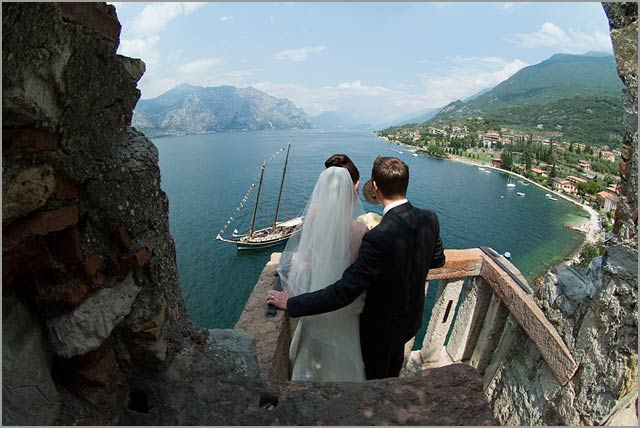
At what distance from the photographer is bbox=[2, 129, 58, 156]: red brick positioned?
1.12 m

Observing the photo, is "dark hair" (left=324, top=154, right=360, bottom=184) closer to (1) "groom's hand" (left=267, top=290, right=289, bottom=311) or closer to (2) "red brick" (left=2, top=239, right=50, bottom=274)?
(1) "groom's hand" (left=267, top=290, right=289, bottom=311)

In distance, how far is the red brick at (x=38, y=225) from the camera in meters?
1.16

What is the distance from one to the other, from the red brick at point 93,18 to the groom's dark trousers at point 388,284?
5.30ft

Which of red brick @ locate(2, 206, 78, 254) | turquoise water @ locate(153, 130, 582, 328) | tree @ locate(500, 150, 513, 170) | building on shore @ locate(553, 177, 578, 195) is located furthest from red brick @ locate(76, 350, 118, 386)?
tree @ locate(500, 150, 513, 170)

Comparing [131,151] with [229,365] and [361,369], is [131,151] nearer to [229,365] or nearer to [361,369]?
[229,365]

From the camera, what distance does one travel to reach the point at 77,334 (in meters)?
1.37

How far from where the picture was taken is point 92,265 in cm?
142

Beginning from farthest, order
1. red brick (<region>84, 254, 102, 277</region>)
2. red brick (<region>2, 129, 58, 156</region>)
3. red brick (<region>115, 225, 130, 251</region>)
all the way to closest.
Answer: red brick (<region>115, 225, 130, 251</region>), red brick (<region>84, 254, 102, 277</region>), red brick (<region>2, 129, 58, 156</region>)

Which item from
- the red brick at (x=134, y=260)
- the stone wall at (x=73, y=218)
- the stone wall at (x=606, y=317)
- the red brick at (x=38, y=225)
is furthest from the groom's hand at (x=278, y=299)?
the stone wall at (x=606, y=317)

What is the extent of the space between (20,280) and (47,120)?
0.58 m

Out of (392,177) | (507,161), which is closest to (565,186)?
(507,161)

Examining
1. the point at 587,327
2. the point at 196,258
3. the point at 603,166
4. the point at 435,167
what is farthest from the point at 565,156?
the point at 587,327

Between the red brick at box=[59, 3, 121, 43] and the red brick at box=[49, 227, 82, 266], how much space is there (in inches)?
29.7

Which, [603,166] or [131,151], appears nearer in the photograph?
[131,151]
